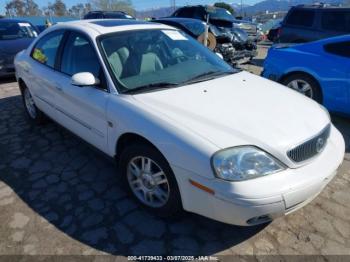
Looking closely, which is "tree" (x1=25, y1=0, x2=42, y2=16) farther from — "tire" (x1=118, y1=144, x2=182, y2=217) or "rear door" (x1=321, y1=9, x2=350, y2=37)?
"tire" (x1=118, y1=144, x2=182, y2=217)

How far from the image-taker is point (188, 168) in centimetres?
213

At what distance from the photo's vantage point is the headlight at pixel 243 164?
2029mm

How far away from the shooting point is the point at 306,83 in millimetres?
4965

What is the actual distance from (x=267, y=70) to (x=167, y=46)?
2.74m

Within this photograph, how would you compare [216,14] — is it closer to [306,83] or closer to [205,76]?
[306,83]

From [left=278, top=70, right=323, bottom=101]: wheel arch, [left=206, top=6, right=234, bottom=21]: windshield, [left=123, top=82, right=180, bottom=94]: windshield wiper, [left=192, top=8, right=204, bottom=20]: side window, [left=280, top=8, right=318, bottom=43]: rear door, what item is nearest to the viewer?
[left=123, top=82, right=180, bottom=94]: windshield wiper

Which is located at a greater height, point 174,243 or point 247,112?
point 247,112

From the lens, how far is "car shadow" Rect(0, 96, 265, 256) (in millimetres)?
2480

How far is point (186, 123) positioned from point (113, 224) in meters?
1.17

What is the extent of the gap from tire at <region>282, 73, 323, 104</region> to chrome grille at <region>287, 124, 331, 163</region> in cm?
255

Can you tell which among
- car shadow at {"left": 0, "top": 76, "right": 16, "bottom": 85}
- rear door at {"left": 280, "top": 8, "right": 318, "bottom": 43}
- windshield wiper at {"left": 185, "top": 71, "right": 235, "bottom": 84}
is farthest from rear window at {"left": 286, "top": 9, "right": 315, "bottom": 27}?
car shadow at {"left": 0, "top": 76, "right": 16, "bottom": 85}

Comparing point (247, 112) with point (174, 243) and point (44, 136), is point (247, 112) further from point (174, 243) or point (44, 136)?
point (44, 136)

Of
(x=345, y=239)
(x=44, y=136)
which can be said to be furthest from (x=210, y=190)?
(x=44, y=136)

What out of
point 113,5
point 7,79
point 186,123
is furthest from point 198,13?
point 113,5
